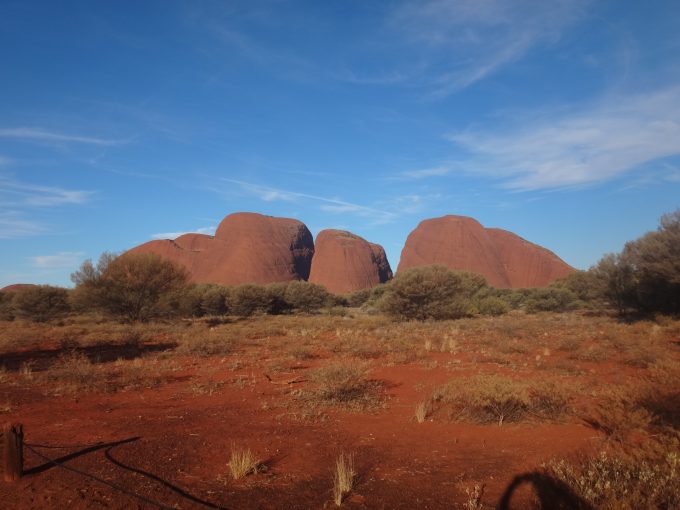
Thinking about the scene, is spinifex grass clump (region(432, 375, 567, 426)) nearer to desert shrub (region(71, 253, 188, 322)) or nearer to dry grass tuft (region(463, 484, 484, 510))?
dry grass tuft (region(463, 484, 484, 510))

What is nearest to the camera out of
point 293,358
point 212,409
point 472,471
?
point 472,471

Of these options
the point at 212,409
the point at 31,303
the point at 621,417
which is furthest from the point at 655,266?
the point at 31,303

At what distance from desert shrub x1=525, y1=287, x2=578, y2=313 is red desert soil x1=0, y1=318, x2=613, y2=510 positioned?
88.6 ft

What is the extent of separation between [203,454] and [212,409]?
2289mm

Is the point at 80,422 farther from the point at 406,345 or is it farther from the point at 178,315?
the point at 178,315

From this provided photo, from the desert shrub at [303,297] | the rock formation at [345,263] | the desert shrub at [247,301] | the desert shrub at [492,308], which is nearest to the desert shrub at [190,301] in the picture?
the desert shrub at [247,301]

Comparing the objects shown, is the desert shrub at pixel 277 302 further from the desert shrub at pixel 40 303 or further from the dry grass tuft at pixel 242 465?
the dry grass tuft at pixel 242 465

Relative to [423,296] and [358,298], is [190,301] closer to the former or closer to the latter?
[423,296]

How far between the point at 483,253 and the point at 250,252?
4034 cm

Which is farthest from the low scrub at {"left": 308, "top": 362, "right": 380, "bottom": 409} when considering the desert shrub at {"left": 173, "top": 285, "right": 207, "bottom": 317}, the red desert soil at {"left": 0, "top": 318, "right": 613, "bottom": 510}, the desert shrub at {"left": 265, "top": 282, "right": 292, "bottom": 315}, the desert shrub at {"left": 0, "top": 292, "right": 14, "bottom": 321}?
the desert shrub at {"left": 0, "top": 292, "right": 14, "bottom": 321}

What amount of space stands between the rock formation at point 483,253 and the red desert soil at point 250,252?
65.9 ft

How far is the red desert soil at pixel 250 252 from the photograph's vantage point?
226ft

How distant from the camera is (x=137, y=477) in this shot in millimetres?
4285

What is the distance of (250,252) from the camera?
231ft
